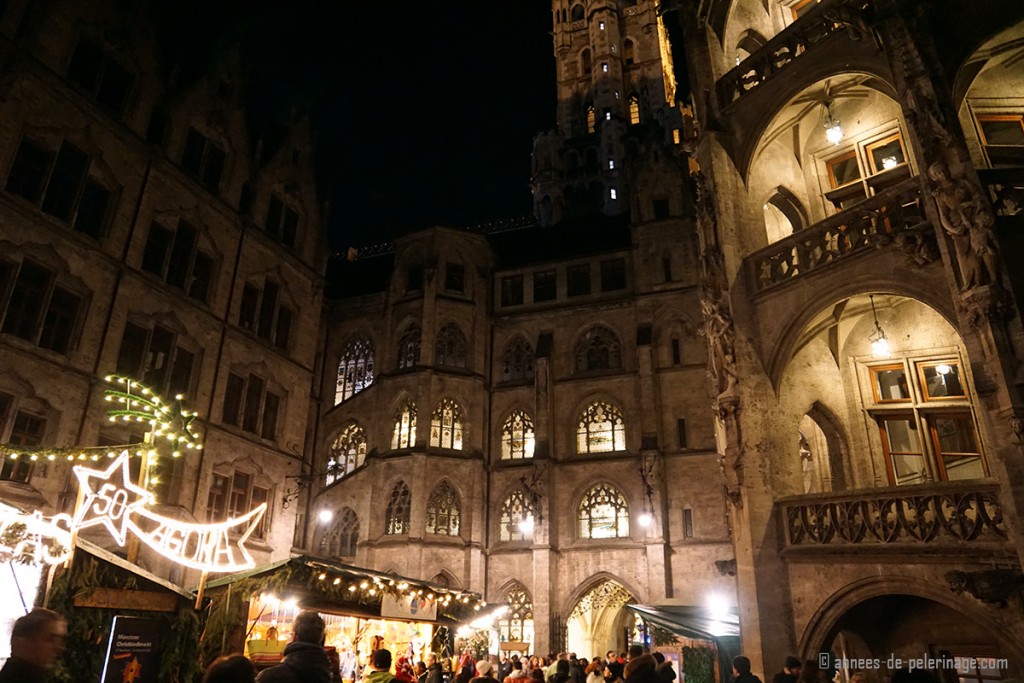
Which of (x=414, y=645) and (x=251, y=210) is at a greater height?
(x=251, y=210)

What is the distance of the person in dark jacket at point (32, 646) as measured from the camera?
346 centimetres

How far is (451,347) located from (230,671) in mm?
29085

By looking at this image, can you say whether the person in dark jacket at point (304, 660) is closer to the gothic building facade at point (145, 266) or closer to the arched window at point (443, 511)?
the gothic building facade at point (145, 266)

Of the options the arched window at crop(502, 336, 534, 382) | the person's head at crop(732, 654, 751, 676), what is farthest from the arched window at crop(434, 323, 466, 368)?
the person's head at crop(732, 654, 751, 676)

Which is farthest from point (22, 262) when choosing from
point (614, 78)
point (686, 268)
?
point (614, 78)

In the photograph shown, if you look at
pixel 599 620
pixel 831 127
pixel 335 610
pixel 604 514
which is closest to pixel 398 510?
pixel 604 514

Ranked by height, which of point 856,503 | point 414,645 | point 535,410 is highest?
point 535,410

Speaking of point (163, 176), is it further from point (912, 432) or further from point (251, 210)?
point (912, 432)

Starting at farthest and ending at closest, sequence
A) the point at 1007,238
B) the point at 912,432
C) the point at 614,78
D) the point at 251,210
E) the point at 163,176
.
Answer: the point at 614,78 → the point at 251,210 → the point at 163,176 → the point at 912,432 → the point at 1007,238

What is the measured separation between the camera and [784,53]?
584 inches

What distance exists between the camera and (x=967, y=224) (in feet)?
34.2

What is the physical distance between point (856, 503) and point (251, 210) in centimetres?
2364

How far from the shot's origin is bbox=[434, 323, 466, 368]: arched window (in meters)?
32.2

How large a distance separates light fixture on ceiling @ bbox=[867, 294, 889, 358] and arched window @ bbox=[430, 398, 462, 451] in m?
19.8
